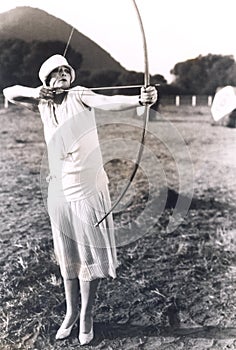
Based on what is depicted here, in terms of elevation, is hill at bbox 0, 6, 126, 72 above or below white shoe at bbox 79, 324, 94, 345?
above

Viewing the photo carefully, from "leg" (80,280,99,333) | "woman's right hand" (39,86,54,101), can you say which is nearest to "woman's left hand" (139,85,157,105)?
"woman's right hand" (39,86,54,101)

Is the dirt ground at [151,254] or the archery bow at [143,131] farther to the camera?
the dirt ground at [151,254]

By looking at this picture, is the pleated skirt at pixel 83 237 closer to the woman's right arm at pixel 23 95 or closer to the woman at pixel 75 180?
the woman at pixel 75 180

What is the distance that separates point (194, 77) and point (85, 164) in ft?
1.40

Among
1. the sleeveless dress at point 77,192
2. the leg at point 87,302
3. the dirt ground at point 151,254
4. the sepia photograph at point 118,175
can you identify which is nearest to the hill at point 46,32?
the sepia photograph at point 118,175

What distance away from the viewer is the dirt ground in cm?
197

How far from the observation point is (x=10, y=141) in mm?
1968

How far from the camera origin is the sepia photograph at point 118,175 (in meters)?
1.91

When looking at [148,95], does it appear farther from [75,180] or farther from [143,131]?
[75,180]

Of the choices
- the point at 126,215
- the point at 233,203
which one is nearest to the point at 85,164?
the point at 126,215

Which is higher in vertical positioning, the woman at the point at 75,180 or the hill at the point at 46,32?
the hill at the point at 46,32

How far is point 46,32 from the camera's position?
1901mm

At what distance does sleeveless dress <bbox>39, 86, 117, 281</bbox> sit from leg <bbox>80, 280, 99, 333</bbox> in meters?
0.02

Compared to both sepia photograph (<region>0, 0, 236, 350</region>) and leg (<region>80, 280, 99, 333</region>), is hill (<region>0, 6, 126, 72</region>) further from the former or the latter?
leg (<region>80, 280, 99, 333</region>)
